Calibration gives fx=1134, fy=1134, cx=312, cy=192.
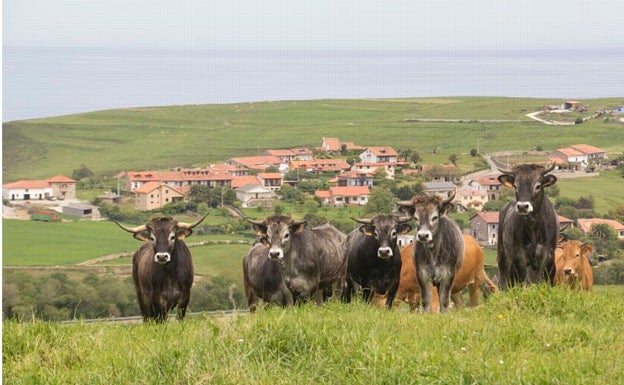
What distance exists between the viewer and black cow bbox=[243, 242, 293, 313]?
1738 centimetres

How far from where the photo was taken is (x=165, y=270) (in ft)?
55.0

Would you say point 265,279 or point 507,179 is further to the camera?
point 265,279

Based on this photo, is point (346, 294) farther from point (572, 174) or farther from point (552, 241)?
point (572, 174)

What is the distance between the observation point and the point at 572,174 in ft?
250

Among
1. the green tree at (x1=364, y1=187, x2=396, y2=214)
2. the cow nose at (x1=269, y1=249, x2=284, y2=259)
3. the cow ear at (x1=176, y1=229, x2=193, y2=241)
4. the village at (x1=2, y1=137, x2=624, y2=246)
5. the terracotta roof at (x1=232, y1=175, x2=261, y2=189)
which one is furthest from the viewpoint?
the terracotta roof at (x1=232, y1=175, x2=261, y2=189)

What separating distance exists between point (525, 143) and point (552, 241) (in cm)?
10527

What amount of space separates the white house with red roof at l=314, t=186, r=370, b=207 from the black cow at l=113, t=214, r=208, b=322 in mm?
55840

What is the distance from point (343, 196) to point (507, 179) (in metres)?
59.8

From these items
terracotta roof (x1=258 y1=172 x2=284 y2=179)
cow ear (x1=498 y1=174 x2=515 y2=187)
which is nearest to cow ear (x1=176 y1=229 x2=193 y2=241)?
cow ear (x1=498 y1=174 x2=515 y2=187)

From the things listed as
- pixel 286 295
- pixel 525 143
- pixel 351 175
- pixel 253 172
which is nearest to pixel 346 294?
pixel 286 295

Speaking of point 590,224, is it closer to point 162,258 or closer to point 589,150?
point 589,150

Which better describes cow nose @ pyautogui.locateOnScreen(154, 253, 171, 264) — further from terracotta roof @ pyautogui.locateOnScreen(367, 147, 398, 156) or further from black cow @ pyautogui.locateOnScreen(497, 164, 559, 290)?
terracotta roof @ pyautogui.locateOnScreen(367, 147, 398, 156)

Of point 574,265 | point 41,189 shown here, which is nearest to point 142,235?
point 574,265

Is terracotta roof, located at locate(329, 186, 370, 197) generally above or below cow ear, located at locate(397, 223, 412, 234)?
below
